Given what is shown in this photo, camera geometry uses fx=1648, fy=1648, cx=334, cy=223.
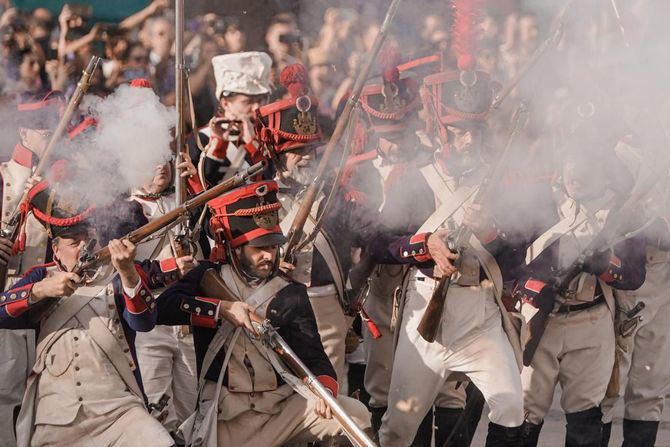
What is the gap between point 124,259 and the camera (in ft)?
21.1

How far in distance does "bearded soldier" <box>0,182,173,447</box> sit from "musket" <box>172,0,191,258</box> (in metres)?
0.92

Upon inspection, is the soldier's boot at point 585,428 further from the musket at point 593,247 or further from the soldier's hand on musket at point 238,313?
the soldier's hand on musket at point 238,313

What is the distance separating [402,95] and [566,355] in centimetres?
156

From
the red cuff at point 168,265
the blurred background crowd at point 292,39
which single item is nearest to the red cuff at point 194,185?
the red cuff at point 168,265

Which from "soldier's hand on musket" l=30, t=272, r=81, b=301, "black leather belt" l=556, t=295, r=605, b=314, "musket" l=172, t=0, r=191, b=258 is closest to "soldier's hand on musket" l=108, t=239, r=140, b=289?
"soldier's hand on musket" l=30, t=272, r=81, b=301

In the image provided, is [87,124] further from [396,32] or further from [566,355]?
[566,355]

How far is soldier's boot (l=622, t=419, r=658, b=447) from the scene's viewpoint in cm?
891

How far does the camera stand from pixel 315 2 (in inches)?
340

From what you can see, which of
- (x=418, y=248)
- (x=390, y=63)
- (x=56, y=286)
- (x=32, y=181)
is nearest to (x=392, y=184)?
(x=418, y=248)

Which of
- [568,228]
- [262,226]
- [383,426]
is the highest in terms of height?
[262,226]

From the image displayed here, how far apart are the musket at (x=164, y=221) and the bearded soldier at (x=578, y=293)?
2045 millimetres

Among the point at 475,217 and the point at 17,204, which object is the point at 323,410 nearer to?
the point at 475,217

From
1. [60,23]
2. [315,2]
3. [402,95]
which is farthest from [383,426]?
[60,23]

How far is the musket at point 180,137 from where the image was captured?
7.72 meters
